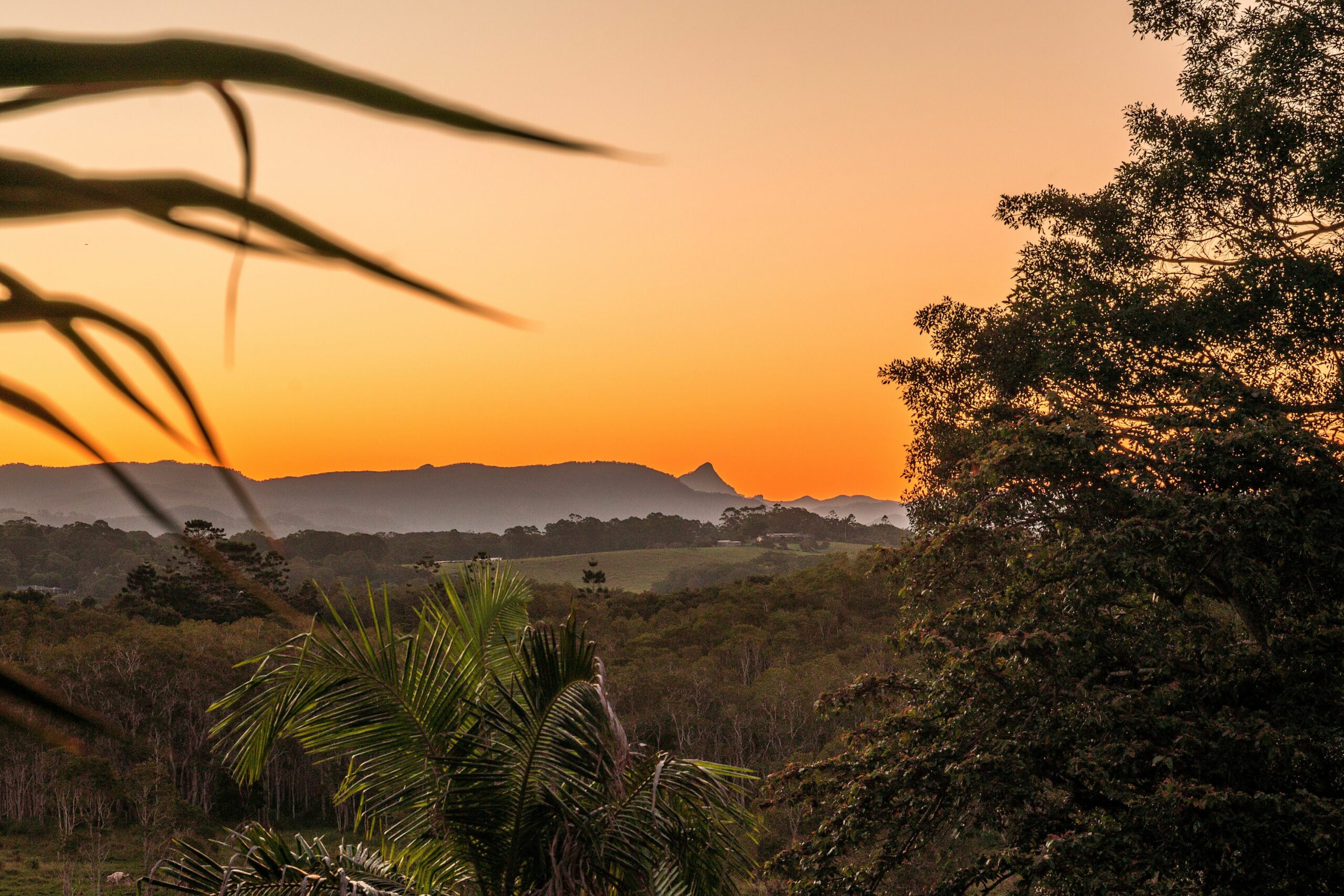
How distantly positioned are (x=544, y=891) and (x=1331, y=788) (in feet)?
18.2

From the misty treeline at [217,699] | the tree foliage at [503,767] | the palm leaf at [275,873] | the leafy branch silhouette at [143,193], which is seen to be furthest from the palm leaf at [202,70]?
the misty treeline at [217,699]

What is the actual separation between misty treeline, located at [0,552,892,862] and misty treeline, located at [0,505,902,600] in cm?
407

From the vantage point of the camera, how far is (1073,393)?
10516 mm

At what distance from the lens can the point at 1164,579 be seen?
294 inches

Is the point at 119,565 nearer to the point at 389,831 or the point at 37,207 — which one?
the point at 389,831

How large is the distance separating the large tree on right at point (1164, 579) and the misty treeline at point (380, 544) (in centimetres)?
648

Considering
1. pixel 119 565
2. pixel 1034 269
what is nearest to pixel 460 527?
pixel 119 565

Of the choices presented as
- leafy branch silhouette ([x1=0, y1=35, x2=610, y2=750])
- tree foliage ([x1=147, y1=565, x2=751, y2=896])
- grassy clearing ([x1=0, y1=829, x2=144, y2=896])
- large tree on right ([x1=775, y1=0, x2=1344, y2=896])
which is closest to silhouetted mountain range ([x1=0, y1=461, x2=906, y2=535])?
leafy branch silhouette ([x1=0, y1=35, x2=610, y2=750])

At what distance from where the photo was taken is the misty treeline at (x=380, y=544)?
4994 cm

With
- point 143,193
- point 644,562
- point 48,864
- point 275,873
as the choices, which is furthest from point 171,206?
point 644,562

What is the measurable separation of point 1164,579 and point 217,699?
2980 centimetres

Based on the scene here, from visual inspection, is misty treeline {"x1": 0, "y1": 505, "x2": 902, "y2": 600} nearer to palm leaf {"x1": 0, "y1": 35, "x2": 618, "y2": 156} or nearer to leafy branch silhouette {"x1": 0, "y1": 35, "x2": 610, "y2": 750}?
leafy branch silhouette {"x1": 0, "y1": 35, "x2": 610, "y2": 750}

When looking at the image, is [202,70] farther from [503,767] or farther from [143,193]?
[503,767]

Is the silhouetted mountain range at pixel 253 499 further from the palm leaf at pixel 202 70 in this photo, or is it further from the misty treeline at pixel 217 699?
the misty treeline at pixel 217 699
